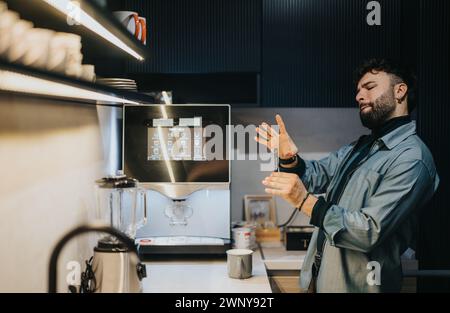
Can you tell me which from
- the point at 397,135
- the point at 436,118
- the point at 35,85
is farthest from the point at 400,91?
the point at 35,85

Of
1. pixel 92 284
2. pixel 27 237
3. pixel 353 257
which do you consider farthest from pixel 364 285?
pixel 27 237

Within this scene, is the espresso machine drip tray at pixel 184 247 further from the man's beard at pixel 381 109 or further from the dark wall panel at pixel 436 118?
the dark wall panel at pixel 436 118

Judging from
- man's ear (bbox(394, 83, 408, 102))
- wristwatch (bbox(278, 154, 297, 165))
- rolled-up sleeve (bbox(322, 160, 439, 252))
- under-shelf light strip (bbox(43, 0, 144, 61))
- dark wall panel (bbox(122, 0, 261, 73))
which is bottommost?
rolled-up sleeve (bbox(322, 160, 439, 252))

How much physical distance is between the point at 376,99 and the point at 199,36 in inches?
35.5

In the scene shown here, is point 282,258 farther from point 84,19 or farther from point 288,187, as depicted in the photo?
point 84,19

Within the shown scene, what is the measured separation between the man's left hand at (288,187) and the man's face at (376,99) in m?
0.43

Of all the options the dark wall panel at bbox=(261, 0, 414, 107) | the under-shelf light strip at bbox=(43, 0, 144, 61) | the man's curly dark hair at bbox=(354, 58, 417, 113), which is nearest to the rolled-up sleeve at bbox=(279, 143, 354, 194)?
the dark wall panel at bbox=(261, 0, 414, 107)

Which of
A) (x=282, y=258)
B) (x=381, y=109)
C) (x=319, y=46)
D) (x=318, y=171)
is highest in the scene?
(x=319, y=46)

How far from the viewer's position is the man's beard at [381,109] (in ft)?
6.14

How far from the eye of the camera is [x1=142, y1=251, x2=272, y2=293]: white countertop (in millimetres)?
1614

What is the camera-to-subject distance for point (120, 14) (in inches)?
68.5

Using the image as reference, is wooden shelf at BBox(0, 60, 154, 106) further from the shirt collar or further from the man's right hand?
the shirt collar

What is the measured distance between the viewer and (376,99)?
6.20 feet

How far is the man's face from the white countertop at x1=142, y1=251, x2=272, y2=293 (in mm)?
735
